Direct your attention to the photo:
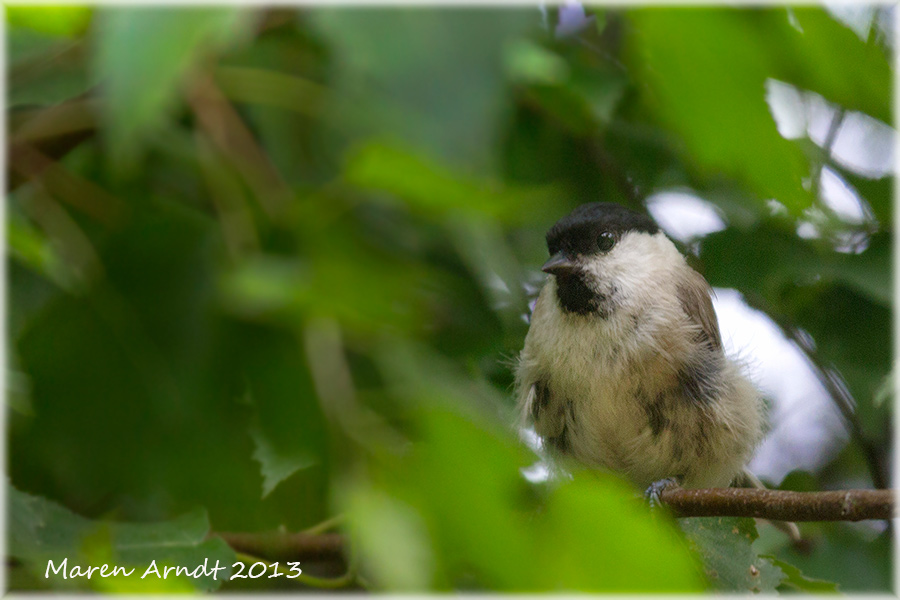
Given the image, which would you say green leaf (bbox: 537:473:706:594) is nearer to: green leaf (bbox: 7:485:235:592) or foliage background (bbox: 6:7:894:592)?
foliage background (bbox: 6:7:894:592)

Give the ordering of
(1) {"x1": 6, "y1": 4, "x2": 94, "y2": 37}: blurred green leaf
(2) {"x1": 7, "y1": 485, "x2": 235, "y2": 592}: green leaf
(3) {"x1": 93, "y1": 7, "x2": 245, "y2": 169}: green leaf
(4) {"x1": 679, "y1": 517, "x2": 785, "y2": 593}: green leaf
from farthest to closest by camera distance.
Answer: (4) {"x1": 679, "y1": 517, "x2": 785, "y2": 593}: green leaf
(2) {"x1": 7, "y1": 485, "x2": 235, "y2": 592}: green leaf
(1) {"x1": 6, "y1": 4, "x2": 94, "y2": 37}: blurred green leaf
(3) {"x1": 93, "y1": 7, "x2": 245, "y2": 169}: green leaf

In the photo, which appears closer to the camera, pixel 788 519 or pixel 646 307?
pixel 788 519

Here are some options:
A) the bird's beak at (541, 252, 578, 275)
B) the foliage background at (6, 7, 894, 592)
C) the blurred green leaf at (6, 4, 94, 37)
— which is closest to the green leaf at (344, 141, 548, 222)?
the foliage background at (6, 7, 894, 592)

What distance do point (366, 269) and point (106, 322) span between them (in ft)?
1.89

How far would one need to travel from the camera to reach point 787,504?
2.70ft

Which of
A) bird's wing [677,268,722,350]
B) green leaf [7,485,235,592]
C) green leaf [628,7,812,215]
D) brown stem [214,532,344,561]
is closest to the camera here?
green leaf [628,7,812,215]

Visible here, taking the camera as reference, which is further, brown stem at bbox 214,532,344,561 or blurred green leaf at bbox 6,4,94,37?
brown stem at bbox 214,532,344,561

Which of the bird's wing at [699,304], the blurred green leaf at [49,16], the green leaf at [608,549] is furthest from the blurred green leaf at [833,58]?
the bird's wing at [699,304]

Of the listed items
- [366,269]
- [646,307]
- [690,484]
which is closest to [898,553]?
[690,484]

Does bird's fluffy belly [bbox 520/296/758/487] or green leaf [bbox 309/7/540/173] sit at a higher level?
green leaf [bbox 309/7/540/173]

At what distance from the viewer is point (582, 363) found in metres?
1.32

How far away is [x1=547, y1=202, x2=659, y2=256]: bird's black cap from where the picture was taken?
1.29 meters

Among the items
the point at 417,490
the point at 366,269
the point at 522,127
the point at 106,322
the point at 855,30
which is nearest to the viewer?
the point at 417,490

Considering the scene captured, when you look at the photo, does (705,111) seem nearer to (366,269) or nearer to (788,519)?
(366,269)
